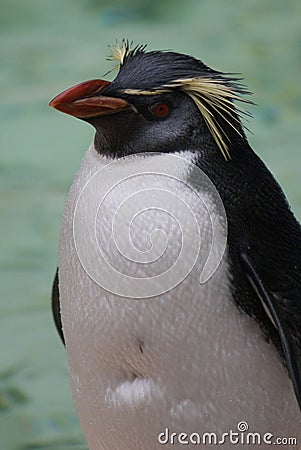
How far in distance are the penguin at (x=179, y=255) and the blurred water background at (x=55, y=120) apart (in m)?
0.65

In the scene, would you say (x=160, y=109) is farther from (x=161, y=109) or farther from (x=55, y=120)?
(x=55, y=120)

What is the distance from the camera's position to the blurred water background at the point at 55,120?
211 centimetres

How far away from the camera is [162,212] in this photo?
4.18 ft

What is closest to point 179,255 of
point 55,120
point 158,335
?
point 158,335

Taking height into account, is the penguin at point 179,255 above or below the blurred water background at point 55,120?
below

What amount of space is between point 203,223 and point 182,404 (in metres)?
0.23

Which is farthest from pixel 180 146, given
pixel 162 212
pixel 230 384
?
pixel 230 384

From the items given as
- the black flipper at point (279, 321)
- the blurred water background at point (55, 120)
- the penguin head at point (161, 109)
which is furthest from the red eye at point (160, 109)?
the blurred water background at point (55, 120)

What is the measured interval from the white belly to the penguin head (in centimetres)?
3

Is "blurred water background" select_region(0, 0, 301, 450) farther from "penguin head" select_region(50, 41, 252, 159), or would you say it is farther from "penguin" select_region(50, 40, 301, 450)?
"penguin head" select_region(50, 41, 252, 159)

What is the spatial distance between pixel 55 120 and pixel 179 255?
214 centimetres

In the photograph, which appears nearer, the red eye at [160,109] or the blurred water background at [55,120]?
the red eye at [160,109]

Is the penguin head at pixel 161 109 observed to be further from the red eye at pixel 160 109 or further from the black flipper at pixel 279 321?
the black flipper at pixel 279 321

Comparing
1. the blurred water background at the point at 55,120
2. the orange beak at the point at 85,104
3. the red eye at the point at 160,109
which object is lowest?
the red eye at the point at 160,109
